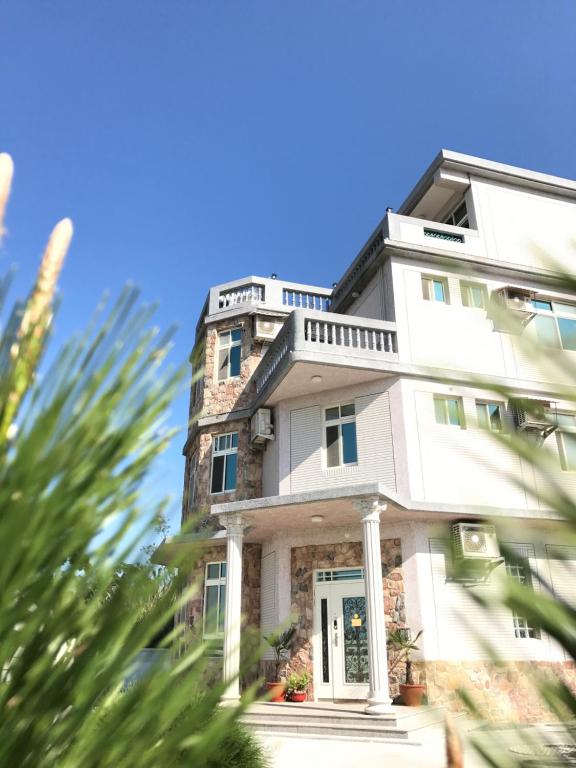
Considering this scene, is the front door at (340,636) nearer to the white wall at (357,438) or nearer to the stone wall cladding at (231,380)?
the white wall at (357,438)

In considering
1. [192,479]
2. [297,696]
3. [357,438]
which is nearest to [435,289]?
[357,438]

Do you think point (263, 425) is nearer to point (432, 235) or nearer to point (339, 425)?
point (339, 425)

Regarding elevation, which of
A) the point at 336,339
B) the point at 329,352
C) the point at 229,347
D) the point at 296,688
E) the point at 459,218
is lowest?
the point at 296,688

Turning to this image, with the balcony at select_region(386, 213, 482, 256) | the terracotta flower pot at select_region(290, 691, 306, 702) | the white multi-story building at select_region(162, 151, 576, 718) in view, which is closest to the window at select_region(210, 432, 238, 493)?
the white multi-story building at select_region(162, 151, 576, 718)

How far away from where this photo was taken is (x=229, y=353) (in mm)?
17406

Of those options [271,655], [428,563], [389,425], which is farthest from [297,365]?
[271,655]

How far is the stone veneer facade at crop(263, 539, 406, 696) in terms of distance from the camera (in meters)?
11.9

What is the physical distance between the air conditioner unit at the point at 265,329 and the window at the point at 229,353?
0.64 meters

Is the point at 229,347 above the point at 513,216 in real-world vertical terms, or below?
below

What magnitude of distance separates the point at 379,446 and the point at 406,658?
4.20 metres

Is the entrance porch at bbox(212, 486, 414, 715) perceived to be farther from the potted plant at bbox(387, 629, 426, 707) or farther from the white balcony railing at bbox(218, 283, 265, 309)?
the white balcony railing at bbox(218, 283, 265, 309)

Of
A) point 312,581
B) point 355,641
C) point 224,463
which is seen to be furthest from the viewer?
point 224,463

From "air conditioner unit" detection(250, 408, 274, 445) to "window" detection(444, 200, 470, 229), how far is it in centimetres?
729

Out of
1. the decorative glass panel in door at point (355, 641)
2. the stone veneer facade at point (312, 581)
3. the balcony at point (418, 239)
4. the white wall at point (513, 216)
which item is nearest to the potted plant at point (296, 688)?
the stone veneer facade at point (312, 581)
